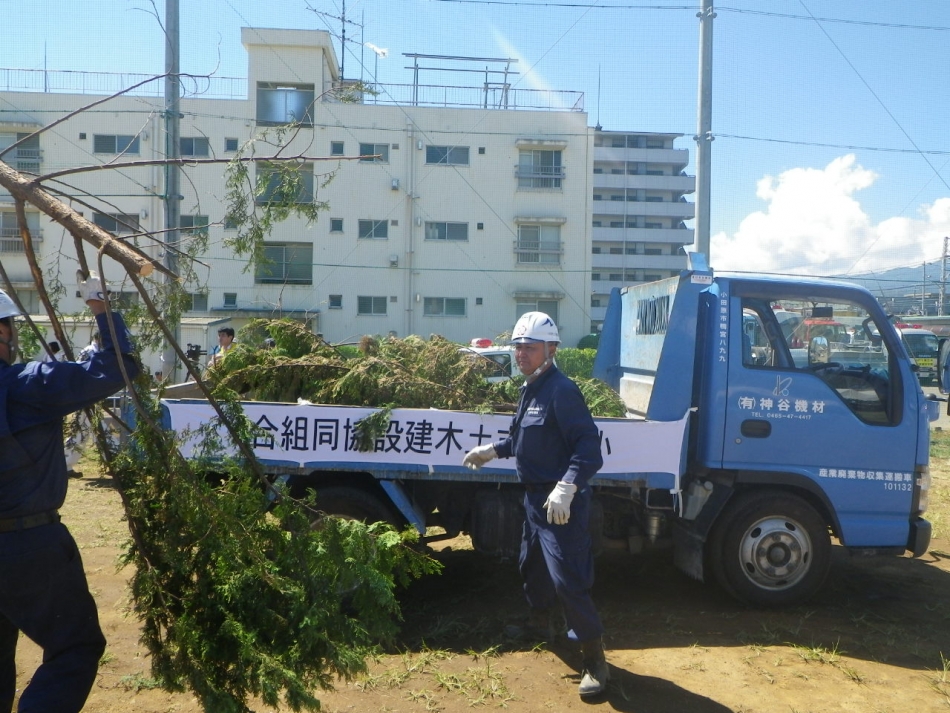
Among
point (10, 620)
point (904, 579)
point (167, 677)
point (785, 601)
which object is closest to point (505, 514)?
point (785, 601)

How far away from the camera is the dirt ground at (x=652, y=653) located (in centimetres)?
439

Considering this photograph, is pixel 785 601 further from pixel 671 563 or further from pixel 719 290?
Result: pixel 719 290

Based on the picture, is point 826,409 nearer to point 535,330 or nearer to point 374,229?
point 535,330

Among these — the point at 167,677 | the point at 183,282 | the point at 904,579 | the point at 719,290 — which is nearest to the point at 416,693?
the point at 167,677

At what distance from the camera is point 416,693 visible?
4.43 metres

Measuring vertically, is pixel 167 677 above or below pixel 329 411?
below

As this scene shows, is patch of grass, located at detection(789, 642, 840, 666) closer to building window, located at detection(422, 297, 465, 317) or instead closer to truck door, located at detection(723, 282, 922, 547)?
truck door, located at detection(723, 282, 922, 547)

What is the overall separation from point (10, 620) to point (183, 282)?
5.06ft

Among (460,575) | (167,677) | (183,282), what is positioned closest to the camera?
(167,677)

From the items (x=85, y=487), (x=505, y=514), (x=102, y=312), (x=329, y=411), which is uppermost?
(x=102, y=312)

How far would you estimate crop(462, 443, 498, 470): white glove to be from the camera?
5.00 m

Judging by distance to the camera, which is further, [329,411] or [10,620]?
[329,411]

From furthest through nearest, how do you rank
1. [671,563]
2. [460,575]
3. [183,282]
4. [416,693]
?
1. [671,563]
2. [460,575]
3. [416,693]
4. [183,282]

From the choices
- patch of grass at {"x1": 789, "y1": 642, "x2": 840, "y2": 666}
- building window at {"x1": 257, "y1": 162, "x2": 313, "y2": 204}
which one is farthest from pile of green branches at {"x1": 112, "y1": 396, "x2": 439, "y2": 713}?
patch of grass at {"x1": 789, "y1": 642, "x2": 840, "y2": 666}
